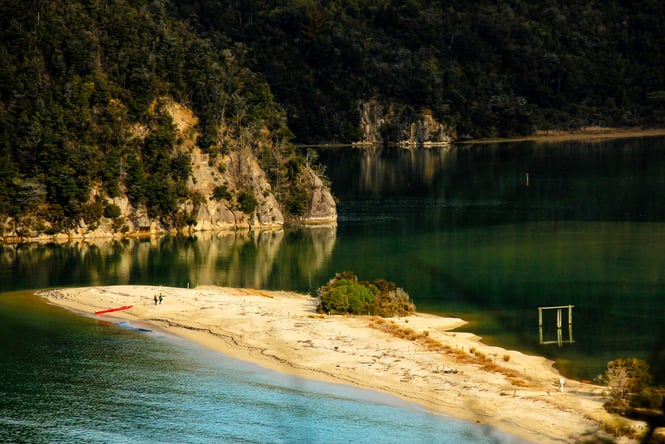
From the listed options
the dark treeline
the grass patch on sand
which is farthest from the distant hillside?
the grass patch on sand

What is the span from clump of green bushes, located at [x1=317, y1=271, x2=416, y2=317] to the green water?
3.16 metres

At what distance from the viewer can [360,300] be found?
59625mm

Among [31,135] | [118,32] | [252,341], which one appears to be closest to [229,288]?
[252,341]

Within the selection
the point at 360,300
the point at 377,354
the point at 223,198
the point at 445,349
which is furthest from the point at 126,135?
the point at 445,349

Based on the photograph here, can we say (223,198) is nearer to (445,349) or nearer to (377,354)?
(377,354)

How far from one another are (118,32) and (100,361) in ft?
206

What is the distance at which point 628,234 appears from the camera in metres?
92.9

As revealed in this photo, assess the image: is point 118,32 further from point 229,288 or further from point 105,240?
point 229,288

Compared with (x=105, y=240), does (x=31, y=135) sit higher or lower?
higher

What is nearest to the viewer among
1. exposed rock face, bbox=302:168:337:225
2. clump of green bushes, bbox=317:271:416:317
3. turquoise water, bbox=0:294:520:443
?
turquoise water, bbox=0:294:520:443

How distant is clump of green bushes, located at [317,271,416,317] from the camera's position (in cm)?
5956

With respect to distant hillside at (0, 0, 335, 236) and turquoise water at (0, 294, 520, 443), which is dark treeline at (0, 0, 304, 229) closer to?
distant hillside at (0, 0, 335, 236)

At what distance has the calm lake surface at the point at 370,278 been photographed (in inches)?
1570

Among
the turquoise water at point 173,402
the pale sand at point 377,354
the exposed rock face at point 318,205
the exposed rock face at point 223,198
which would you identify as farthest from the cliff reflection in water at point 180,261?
the turquoise water at point 173,402
